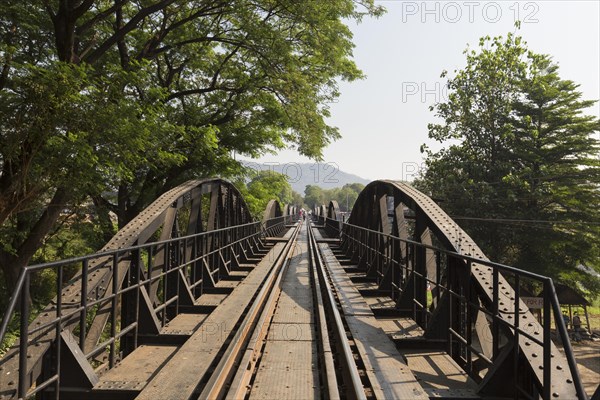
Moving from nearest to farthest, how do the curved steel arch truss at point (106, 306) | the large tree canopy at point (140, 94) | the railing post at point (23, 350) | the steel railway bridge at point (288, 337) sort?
1. the railing post at point (23, 350)
2. the curved steel arch truss at point (106, 306)
3. the steel railway bridge at point (288, 337)
4. the large tree canopy at point (140, 94)

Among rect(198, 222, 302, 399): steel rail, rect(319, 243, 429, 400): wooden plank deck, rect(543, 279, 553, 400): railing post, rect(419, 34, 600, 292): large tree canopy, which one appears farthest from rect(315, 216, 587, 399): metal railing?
rect(419, 34, 600, 292): large tree canopy

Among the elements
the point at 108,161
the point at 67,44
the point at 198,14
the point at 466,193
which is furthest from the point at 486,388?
the point at 466,193

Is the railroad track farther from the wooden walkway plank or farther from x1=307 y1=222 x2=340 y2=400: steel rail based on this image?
the wooden walkway plank

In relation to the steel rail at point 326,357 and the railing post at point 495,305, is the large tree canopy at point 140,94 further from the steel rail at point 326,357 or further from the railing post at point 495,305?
the railing post at point 495,305

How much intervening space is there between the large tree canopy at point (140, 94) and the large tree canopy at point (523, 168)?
466 inches

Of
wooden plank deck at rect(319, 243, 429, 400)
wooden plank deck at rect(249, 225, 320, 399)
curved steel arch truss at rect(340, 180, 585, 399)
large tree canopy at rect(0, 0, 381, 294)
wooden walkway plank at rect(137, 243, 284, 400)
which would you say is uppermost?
large tree canopy at rect(0, 0, 381, 294)

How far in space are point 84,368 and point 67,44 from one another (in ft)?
36.3

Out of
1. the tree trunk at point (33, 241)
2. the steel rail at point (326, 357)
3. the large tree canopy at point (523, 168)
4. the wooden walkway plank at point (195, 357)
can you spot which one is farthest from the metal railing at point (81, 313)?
the large tree canopy at point (523, 168)

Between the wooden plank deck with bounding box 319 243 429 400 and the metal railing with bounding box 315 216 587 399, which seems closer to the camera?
the metal railing with bounding box 315 216 587 399

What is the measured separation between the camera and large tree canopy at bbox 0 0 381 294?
1018 cm

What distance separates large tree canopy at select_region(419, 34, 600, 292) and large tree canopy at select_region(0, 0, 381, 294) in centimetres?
1184

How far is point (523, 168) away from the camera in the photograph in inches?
1086

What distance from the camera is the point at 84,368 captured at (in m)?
3.88

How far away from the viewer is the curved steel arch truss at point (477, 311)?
322 cm
